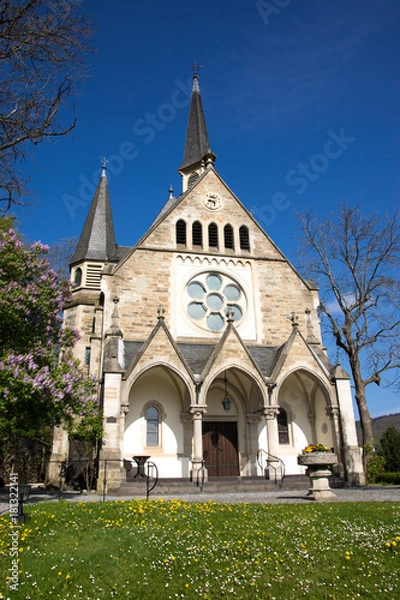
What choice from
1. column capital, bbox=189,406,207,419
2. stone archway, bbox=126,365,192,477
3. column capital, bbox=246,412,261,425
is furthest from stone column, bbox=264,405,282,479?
stone archway, bbox=126,365,192,477

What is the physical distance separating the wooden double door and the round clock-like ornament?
33.5 ft

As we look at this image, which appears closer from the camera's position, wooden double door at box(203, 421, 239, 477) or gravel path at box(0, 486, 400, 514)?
gravel path at box(0, 486, 400, 514)

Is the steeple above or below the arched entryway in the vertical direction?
above

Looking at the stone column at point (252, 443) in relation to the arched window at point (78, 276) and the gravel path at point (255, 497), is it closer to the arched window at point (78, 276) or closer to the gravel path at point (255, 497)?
the gravel path at point (255, 497)

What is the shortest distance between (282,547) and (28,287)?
32.7ft

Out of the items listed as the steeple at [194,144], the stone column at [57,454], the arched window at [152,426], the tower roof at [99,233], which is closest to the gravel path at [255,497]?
the arched window at [152,426]

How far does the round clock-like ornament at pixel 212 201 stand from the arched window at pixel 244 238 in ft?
5.24

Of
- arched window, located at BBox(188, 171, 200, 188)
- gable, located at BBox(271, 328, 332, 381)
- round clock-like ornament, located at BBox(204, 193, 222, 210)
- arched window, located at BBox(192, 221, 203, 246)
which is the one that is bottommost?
gable, located at BBox(271, 328, 332, 381)

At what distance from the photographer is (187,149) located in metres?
34.8

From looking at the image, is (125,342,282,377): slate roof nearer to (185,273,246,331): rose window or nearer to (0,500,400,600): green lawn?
(185,273,246,331): rose window

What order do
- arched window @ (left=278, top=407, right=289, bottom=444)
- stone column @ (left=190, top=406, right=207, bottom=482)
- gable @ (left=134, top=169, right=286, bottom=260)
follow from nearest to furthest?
stone column @ (left=190, top=406, right=207, bottom=482) < arched window @ (left=278, top=407, right=289, bottom=444) < gable @ (left=134, top=169, right=286, bottom=260)

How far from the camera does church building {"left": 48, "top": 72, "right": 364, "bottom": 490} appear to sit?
1834 centimetres

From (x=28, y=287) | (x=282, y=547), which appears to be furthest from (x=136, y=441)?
(x=282, y=547)

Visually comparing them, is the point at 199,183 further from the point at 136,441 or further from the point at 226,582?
the point at 226,582
